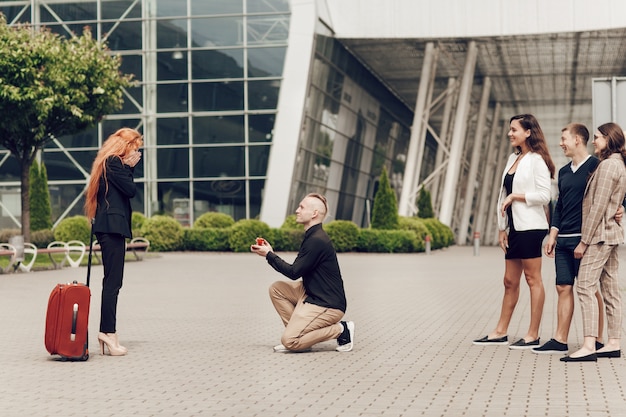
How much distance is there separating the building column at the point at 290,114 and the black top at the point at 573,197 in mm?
27057

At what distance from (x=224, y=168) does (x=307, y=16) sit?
611 cm

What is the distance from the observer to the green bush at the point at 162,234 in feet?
111

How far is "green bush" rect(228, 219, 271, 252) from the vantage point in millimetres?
33812

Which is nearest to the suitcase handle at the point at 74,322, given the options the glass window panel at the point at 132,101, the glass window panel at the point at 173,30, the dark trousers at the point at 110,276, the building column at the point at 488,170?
the dark trousers at the point at 110,276

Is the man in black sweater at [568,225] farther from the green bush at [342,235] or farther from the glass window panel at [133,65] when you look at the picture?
the glass window panel at [133,65]

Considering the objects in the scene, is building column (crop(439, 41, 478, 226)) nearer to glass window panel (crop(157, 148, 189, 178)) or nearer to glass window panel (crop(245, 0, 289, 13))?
→ glass window panel (crop(245, 0, 289, 13))

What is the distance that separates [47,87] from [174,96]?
44.7ft

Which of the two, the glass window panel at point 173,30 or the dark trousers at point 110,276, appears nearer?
the dark trousers at point 110,276

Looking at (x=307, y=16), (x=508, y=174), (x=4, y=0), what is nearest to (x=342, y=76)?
(x=307, y=16)

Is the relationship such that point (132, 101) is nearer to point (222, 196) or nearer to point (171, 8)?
point (171, 8)

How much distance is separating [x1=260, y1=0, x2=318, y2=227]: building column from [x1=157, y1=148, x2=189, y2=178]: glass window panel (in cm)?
330

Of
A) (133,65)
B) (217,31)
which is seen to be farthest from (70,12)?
(217,31)

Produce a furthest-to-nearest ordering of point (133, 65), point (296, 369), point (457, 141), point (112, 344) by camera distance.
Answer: point (457, 141) < point (133, 65) < point (112, 344) < point (296, 369)

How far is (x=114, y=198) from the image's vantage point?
30.6 ft
